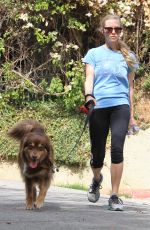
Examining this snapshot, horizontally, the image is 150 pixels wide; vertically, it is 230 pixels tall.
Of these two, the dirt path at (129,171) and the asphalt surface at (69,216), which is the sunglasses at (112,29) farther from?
the dirt path at (129,171)

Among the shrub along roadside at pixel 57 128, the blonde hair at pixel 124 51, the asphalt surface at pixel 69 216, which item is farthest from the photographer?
the shrub along roadside at pixel 57 128

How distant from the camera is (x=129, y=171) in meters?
16.4

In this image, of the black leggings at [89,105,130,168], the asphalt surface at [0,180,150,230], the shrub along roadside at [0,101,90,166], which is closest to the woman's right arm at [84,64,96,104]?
the black leggings at [89,105,130,168]

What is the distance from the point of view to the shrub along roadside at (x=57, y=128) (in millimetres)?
16812

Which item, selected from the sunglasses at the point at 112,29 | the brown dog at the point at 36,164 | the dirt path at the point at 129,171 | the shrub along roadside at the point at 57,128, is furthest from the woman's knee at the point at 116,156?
the shrub along roadside at the point at 57,128

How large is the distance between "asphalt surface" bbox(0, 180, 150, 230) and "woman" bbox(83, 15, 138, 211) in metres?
0.41

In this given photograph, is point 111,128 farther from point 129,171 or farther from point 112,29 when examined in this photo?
point 129,171

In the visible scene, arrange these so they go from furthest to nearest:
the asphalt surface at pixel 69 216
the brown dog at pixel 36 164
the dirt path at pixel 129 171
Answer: the dirt path at pixel 129 171 < the brown dog at pixel 36 164 < the asphalt surface at pixel 69 216

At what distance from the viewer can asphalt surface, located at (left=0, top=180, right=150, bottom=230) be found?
7047mm

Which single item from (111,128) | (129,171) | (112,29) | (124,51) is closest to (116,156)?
(111,128)

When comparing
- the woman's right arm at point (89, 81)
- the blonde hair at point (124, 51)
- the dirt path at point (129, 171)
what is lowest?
the dirt path at point (129, 171)

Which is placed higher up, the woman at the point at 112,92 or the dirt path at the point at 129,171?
the woman at the point at 112,92

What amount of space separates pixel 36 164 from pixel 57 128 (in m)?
8.89

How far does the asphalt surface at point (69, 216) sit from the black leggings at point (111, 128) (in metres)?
0.67
